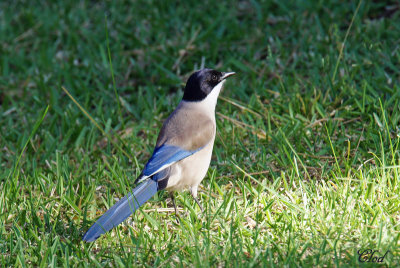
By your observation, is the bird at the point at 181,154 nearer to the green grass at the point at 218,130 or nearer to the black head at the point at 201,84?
the black head at the point at 201,84

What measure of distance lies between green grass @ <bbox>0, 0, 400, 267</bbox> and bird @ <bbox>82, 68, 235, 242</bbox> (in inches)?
6.5

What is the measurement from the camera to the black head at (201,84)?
504 centimetres

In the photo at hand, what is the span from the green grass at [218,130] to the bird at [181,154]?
164 millimetres

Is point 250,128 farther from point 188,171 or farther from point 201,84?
point 188,171

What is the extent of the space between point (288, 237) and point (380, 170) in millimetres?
1057

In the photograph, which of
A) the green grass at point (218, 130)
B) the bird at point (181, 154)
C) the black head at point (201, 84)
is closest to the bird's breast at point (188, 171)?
the bird at point (181, 154)

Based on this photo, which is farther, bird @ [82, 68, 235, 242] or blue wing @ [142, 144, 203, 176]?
blue wing @ [142, 144, 203, 176]

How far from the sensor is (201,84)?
505 centimetres

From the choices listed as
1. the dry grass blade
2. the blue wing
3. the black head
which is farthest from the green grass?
the black head

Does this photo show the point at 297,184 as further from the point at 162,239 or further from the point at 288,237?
the point at 162,239

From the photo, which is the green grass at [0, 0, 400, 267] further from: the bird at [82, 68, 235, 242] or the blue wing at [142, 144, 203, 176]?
the blue wing at [142, 144, 203, 176]

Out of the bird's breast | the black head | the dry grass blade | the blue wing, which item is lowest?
the dry grass blade

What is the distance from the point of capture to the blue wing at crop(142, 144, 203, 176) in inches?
173

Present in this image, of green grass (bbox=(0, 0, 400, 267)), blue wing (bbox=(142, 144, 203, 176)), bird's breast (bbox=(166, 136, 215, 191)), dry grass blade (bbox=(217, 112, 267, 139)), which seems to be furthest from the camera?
dry grass blade (bbox=(217, 112, 267, 139))
